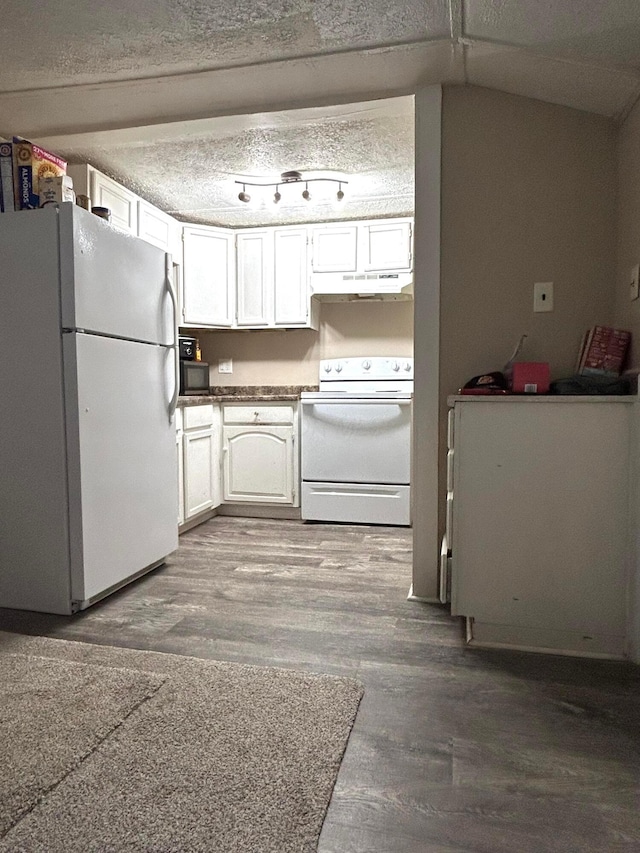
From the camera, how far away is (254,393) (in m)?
4.18

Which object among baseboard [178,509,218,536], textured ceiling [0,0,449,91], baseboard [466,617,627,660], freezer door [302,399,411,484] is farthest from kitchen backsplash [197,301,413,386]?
baseboard [466,617,627,660]

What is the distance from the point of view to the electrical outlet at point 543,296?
2066 millimetres

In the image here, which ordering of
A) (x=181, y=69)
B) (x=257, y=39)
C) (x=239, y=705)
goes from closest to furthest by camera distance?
1. (x=239, y=705)
2. (x=257, y=39)
3. (x=181, y=69)

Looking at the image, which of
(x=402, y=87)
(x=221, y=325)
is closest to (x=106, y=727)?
(x=402, y=87)

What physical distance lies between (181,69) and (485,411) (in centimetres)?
164

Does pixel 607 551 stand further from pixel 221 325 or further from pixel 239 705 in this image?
pixel 221 325

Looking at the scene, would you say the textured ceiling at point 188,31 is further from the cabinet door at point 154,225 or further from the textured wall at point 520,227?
the cabinet door at point 154,225

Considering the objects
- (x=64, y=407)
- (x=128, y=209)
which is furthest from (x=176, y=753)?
(x=128, y=209)

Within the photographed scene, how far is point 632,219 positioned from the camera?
1.85 meters

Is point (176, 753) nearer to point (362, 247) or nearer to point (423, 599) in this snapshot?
point (423, 599)

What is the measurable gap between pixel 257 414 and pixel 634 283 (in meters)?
2.42

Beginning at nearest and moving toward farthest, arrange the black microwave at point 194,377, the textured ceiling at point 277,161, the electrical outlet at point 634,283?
the electrical outlet at point 634,283, the textured ceiling at point 277,161, the black microwave at point 194,377

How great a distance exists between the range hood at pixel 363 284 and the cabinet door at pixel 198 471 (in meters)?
1.22

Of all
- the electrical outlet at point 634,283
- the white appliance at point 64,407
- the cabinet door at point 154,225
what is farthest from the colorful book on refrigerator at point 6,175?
the electrical outlet at point 634,283
